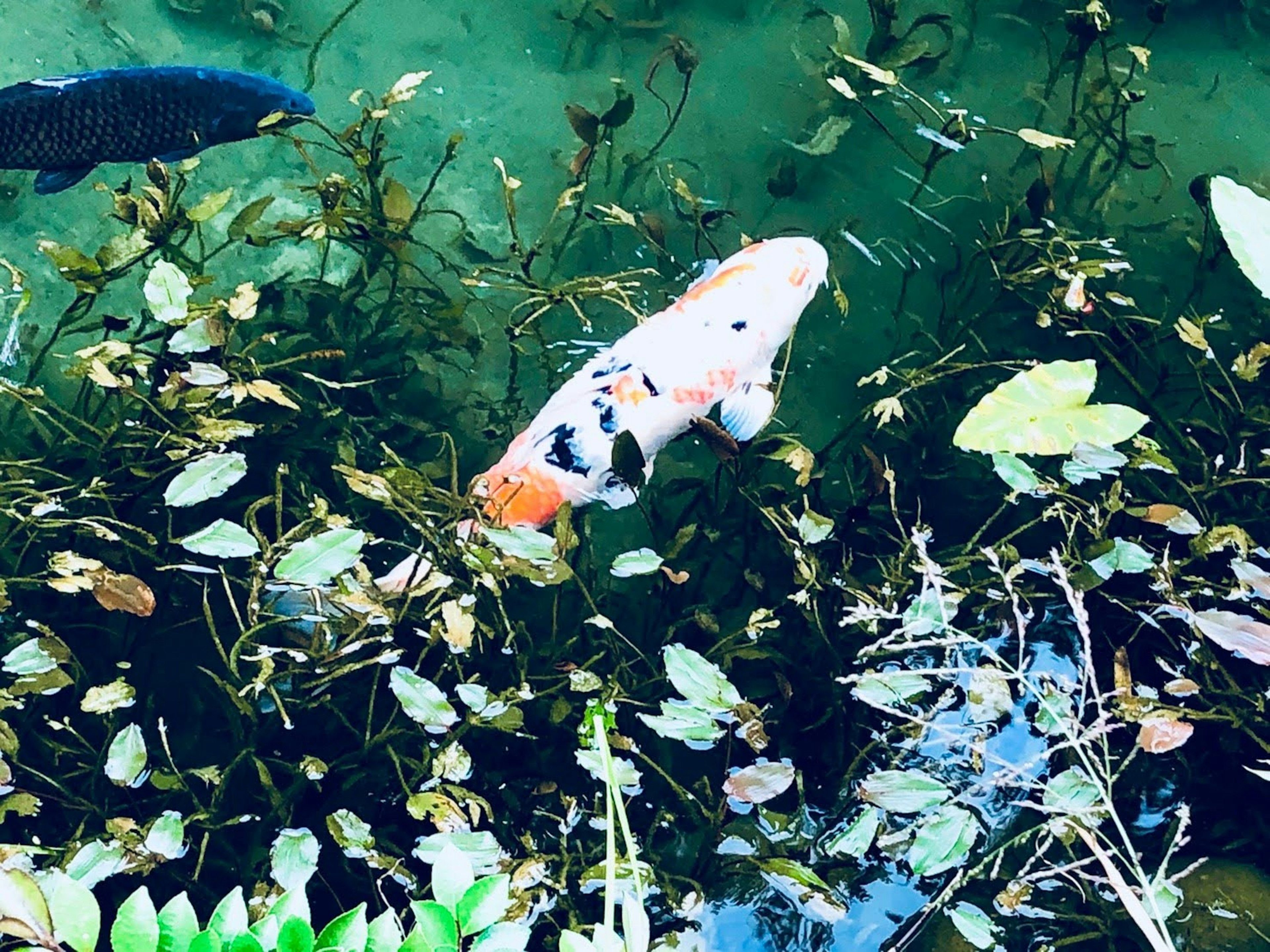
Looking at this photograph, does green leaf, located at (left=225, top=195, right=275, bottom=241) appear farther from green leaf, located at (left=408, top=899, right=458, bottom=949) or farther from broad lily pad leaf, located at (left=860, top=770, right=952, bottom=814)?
broad lily pad leaf, located at (left=860, top=770, right=952, bottom=814)

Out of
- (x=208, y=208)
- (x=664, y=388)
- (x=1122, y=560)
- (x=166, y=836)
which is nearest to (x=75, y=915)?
(x=166, y=836)

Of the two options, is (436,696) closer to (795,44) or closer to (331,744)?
(331,744)

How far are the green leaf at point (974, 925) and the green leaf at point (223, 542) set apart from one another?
153 centimetres

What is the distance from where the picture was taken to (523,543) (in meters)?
2.05

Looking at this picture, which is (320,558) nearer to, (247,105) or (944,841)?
(944,841)

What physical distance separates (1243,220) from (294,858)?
1992 mm

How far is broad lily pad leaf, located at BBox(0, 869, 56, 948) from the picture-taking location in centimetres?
121

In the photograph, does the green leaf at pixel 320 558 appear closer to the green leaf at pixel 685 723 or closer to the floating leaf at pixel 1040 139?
the green leaf at pixel 685 723

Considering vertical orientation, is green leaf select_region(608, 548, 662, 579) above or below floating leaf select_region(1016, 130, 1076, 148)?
below

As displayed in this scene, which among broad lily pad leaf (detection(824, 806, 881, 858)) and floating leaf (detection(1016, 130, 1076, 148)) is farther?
floating leaf (detection(1016, 130, 1076, 148))

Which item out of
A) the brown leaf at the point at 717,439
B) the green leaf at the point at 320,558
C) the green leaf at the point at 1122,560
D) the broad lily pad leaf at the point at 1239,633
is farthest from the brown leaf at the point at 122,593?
the broad lily pad leaf at the point at 1239,633

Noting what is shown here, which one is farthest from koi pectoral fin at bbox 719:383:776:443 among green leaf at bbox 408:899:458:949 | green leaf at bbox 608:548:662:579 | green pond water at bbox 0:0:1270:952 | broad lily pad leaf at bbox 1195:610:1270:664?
green leaf at bbox 408:899:458:949

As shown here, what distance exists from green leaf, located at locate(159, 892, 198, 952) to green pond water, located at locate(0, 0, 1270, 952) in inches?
55.3

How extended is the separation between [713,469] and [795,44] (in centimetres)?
169
